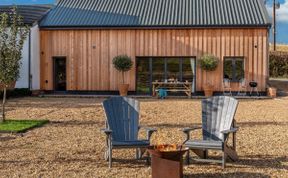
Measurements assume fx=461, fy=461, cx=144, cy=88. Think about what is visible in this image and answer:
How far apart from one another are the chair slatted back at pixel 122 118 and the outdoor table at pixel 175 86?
1473cm

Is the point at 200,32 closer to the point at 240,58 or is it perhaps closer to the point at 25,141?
the point at 240,58

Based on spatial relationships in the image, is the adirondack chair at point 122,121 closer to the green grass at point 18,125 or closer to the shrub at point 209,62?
the green grass at point 18,125

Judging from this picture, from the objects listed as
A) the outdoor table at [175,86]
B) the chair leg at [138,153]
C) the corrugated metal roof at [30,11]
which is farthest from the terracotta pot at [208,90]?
the chair leg at [138,153]

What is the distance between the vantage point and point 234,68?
22906 mm

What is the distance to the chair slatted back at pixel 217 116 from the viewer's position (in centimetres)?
709

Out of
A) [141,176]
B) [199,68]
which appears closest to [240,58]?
[199,68]

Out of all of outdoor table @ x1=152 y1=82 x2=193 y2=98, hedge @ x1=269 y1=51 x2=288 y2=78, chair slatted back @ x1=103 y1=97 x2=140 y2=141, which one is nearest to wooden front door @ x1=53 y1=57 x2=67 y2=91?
outdoor table @ x1=152 y1=82 x2=193 y2=98

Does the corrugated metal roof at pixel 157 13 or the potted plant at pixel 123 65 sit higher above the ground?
the corrugated metal roof at pixel 157 13

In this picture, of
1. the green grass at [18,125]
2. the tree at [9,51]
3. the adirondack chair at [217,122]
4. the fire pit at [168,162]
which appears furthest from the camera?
the tree at [9,51]

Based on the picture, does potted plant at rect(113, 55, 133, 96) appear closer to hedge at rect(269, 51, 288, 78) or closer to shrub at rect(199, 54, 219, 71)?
shrub at rect(199, 54, 219, 71)

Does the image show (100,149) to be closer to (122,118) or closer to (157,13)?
(122,118)

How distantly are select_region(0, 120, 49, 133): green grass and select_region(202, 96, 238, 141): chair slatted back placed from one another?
463 centimetres

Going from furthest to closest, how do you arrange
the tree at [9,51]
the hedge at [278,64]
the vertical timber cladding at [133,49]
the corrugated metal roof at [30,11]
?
the hedge at [278,64] → the corrugated metal roof at [30,11] → the vertical timber cladding at [133,49] → the tree at [9,51]

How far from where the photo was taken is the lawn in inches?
253
